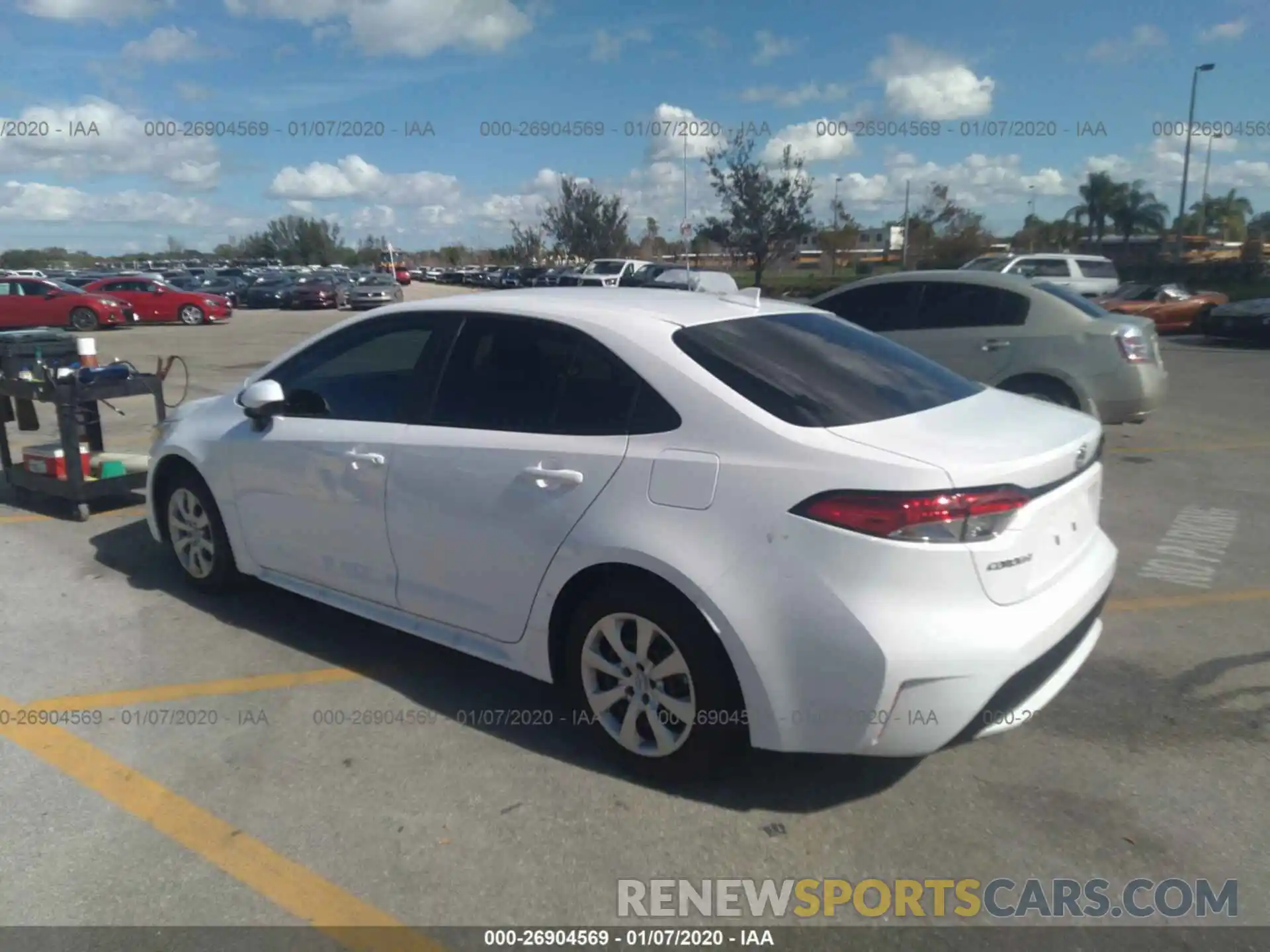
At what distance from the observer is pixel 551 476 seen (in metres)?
3.47

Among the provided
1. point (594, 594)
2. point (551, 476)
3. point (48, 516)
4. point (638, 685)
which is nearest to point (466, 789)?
point (638, 685)

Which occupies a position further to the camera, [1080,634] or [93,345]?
[93,345]

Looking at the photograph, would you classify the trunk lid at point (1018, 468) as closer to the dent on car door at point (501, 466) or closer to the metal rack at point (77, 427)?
the dent on car door at point (501, 466)

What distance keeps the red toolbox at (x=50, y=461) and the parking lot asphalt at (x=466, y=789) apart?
177 cm

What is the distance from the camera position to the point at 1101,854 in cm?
302

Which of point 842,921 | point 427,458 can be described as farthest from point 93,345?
point 842,921

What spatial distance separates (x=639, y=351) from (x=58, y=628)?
350 centimetres

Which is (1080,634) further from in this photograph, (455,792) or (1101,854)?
(455,792)

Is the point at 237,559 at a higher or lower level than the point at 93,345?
lower

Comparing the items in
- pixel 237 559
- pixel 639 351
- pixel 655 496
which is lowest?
pixel 237 559

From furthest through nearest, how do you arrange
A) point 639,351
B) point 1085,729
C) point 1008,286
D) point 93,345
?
1. point 1008,286
2. point 93,345
3. point 1085,729
4. point 639,351

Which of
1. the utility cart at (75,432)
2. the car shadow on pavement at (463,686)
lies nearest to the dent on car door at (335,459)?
the car shadow on pavement at (463,686)

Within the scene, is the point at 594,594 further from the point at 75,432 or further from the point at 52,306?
the point at 52,306

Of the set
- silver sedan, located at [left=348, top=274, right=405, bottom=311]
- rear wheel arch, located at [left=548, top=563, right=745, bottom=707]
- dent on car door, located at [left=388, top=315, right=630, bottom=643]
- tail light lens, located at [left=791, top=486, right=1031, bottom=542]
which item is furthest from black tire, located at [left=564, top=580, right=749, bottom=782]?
silver sedan, located at [left=348, top=274, right=405, bottom=311]
